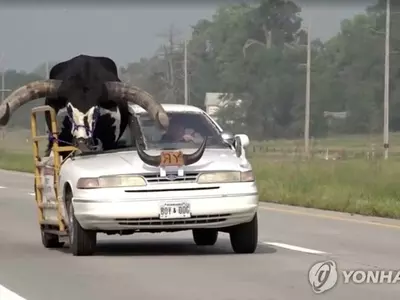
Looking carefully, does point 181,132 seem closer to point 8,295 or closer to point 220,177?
point 220,177

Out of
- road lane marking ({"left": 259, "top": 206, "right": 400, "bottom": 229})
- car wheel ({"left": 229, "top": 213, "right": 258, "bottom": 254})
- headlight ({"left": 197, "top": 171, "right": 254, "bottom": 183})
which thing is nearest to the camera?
headlight ({"left": 197, "top": 171, "right": 254, "bottom": 183})

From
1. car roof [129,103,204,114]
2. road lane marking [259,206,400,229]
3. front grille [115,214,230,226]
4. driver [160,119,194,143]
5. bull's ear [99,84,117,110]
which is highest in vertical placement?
bull's ear [99,84,117,110]

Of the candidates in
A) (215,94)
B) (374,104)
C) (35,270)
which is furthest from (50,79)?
(215,94)

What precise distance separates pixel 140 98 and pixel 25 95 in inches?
55.3

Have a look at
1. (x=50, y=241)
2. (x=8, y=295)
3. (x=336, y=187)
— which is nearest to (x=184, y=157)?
(x=50, y=241)

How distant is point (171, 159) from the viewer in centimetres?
1439

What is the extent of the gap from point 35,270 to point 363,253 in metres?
4.21

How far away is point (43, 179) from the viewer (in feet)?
53.5

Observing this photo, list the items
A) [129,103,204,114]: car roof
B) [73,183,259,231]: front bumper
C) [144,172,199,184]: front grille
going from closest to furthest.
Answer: [73,183,259,231]: front bumper, [144,172,199,184]: front grille, [129,103,204,114]: car roof

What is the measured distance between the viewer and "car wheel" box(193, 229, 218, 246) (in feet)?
54.1

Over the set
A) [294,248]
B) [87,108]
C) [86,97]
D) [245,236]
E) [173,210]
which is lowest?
[294,248]

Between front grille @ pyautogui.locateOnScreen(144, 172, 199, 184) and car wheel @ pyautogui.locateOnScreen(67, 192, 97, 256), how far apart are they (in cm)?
99

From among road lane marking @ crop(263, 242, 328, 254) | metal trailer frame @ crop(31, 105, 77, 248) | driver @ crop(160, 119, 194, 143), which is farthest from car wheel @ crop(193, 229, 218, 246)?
metal trailer frame @ crop(31, 105, 77, 248)

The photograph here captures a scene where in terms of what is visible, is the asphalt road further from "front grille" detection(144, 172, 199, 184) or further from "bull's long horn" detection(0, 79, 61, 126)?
"bull's long horn" detection(0, 79, 61, 126)
